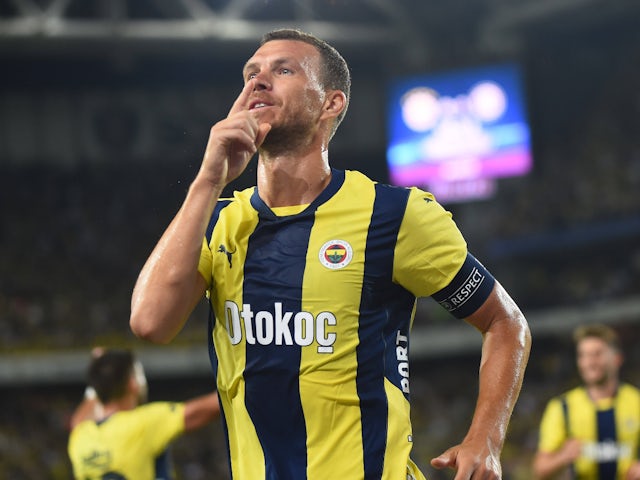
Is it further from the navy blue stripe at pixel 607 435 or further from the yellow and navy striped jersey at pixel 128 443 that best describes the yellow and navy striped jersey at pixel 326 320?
the navy blue stripe at pixel 607 435

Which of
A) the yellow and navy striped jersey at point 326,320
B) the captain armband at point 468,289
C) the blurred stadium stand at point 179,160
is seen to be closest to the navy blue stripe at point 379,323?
the yellow and navy striped jersey at point 326,320

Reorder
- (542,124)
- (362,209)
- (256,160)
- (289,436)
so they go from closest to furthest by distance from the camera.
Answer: (289,436) < (362,209) < (256,160) < (542,124)

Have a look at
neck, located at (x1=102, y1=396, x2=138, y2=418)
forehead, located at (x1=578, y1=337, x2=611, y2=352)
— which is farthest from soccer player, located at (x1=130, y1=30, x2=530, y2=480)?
A: forehead, located at (x1=578, y1=337, x2=611, y2=352)

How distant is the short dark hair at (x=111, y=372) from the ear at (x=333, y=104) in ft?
9.72

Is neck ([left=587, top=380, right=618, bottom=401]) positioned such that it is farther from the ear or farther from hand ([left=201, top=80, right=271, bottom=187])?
hand ([left=201, top=80, right=271, bottom=187])

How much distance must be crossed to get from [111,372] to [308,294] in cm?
310

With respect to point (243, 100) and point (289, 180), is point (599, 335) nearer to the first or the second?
point (289, 180)

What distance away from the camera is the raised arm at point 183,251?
8.47ft

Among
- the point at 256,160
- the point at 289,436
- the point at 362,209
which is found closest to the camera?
the point at 289,436

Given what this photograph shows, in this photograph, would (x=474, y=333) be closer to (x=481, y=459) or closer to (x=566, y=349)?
(x=566, y=349)

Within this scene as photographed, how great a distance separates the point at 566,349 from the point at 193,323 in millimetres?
8381

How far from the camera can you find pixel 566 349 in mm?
21719

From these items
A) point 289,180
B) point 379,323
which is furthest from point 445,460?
point 289,180

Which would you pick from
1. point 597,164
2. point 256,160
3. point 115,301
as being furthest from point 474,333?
point 256,160
